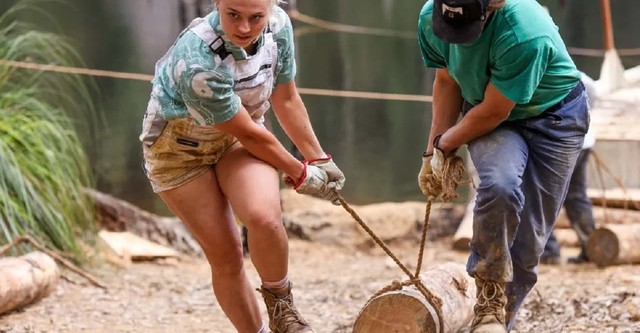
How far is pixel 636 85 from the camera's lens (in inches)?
287

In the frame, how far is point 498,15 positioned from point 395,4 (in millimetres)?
5874

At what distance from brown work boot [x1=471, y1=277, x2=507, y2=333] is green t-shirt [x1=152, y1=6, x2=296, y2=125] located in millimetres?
998

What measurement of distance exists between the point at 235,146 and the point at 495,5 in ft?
3.17

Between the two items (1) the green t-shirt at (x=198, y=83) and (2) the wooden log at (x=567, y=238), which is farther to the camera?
(2) the wooden log at (x=567, y=238)

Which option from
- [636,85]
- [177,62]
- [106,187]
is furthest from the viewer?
[106,187]

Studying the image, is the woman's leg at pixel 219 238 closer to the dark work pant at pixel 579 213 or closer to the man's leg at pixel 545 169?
the man's leg at pixel 545 169

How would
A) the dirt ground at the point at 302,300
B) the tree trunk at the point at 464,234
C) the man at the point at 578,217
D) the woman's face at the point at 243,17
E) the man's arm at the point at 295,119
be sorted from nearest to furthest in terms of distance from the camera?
the woman's face at the point at 243,17, the man's arm at the point at 295,119, the dirt ground at the point at 302,300, the man at the point at 578,217, the tree trunk at the point at 464,234

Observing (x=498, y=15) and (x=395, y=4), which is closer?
(x=498, y=15)

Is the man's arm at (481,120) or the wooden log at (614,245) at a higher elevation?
the man's arm at (481,120)

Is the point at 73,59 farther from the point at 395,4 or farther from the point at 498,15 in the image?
the point at 498,15

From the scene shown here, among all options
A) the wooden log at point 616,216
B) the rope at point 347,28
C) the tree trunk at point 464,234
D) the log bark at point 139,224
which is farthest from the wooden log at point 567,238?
the log bark at point 139,224

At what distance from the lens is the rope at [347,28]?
27.7ft

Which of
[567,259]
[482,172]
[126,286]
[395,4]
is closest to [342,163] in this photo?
[395,4]

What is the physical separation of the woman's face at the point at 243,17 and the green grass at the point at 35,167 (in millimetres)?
2780
